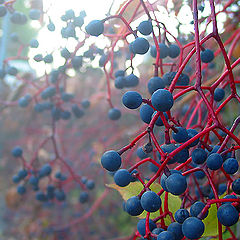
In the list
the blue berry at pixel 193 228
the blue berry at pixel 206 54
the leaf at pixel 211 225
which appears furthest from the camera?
the blue berry at pixel 206 54

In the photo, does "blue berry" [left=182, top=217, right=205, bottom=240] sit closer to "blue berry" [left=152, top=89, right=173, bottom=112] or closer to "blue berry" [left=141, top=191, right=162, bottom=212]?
"blue berry" [left=141, top=191, right=162, bottom=212]

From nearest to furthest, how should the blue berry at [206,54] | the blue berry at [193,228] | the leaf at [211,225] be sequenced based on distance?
1. the blue berry at [193,228]
2. the leaf at [211,225]
3. the blue berry at [206,54]

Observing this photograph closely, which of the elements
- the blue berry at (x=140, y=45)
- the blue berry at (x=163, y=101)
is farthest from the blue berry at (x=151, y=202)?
the blue berry at (x=140, y=45)

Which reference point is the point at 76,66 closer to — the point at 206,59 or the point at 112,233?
the point at 206,59

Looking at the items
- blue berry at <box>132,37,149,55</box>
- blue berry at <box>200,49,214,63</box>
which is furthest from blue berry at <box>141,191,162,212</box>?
blue berry at <box>200,49,214,63</box>

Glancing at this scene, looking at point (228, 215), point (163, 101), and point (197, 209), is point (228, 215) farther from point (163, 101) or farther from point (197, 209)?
point (163, 101)

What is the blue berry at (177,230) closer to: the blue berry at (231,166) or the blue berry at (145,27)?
the blue berry at (231,166)
